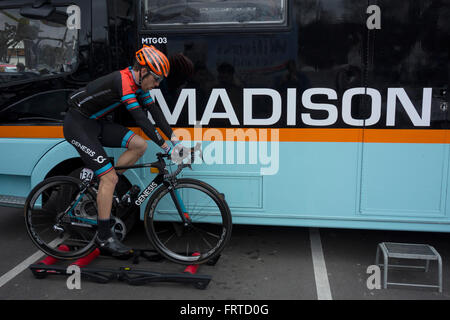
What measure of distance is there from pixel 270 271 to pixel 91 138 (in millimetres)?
1979

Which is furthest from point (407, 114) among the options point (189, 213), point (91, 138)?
point (91, 138)

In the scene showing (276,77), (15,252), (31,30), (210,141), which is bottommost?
(15,252)

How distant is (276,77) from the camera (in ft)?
12.2

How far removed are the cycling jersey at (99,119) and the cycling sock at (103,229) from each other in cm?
43

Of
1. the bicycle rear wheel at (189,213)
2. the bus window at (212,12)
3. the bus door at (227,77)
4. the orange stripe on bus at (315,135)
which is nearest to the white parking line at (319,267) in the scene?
the bus door at (227,77)

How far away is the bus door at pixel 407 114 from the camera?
11.5 ft

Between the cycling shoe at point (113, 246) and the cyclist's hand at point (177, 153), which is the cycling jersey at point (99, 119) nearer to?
the cyclist's hand at point (177, 153)

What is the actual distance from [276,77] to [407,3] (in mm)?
1217

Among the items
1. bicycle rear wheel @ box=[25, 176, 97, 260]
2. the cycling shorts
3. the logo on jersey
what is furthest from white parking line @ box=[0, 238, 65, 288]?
the logo on jersey

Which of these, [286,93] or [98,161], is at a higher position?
[286,93]

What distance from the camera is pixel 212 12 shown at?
3793 mm

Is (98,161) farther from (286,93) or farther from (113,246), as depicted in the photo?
(286,93)
